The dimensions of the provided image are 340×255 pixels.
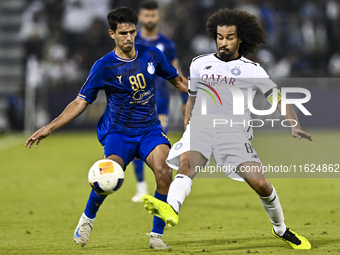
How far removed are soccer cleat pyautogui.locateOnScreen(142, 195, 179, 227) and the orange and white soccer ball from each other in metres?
0.67

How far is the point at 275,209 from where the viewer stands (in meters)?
5.08

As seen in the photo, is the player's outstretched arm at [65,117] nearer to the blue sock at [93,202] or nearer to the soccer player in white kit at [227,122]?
the blue sock at [93,202]

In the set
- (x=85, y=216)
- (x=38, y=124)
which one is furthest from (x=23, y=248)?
(x=38, y=124)

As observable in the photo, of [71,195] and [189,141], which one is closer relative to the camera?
[189,141]

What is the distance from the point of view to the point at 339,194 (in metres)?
8.86

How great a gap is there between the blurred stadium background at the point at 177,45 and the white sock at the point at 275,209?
45.5 feet

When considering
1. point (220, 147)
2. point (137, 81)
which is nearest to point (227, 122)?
point (220, 147)

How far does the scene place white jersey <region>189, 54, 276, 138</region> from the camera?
202 inches

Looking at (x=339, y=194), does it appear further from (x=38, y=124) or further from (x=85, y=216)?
(x=38, y=124)

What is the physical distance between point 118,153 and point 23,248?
4.06ft

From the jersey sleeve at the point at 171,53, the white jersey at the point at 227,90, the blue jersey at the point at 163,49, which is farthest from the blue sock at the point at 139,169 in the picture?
the white jersey at the point at 227,90

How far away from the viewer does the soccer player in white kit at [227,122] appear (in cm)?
491

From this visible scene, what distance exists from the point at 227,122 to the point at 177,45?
1576 cm

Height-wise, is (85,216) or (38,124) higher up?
(85,216)
